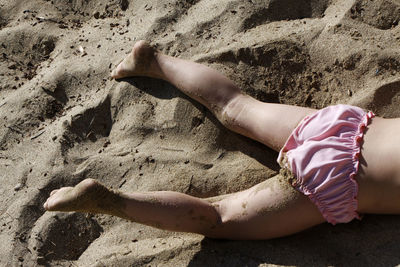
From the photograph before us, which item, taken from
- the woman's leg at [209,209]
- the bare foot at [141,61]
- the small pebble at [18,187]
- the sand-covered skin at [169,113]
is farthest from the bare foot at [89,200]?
the bare foot at [141,61]

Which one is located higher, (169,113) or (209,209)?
(169,113)

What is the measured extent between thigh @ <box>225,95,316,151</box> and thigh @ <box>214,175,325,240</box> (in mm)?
208

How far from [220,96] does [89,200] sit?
799mm

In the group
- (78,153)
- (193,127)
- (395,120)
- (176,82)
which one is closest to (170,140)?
(193,127)

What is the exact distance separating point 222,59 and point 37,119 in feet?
3.36

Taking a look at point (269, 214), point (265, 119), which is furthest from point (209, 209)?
point (265, 119)

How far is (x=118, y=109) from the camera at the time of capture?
2.60 m

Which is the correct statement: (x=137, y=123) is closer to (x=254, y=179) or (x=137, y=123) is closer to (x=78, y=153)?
(x=78, y=153)

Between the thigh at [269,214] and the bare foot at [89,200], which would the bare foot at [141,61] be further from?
the thigh at [269,214]

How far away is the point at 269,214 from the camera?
2025mm

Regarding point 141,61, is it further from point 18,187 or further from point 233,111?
point 18,187

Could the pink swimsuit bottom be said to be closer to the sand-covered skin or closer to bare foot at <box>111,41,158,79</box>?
the sand-covered skin

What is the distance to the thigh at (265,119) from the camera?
7.14ft

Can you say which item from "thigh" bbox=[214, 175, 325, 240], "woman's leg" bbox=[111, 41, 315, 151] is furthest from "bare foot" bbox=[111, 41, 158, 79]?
"thigh" bbox=[214, 175, 325, 240]
